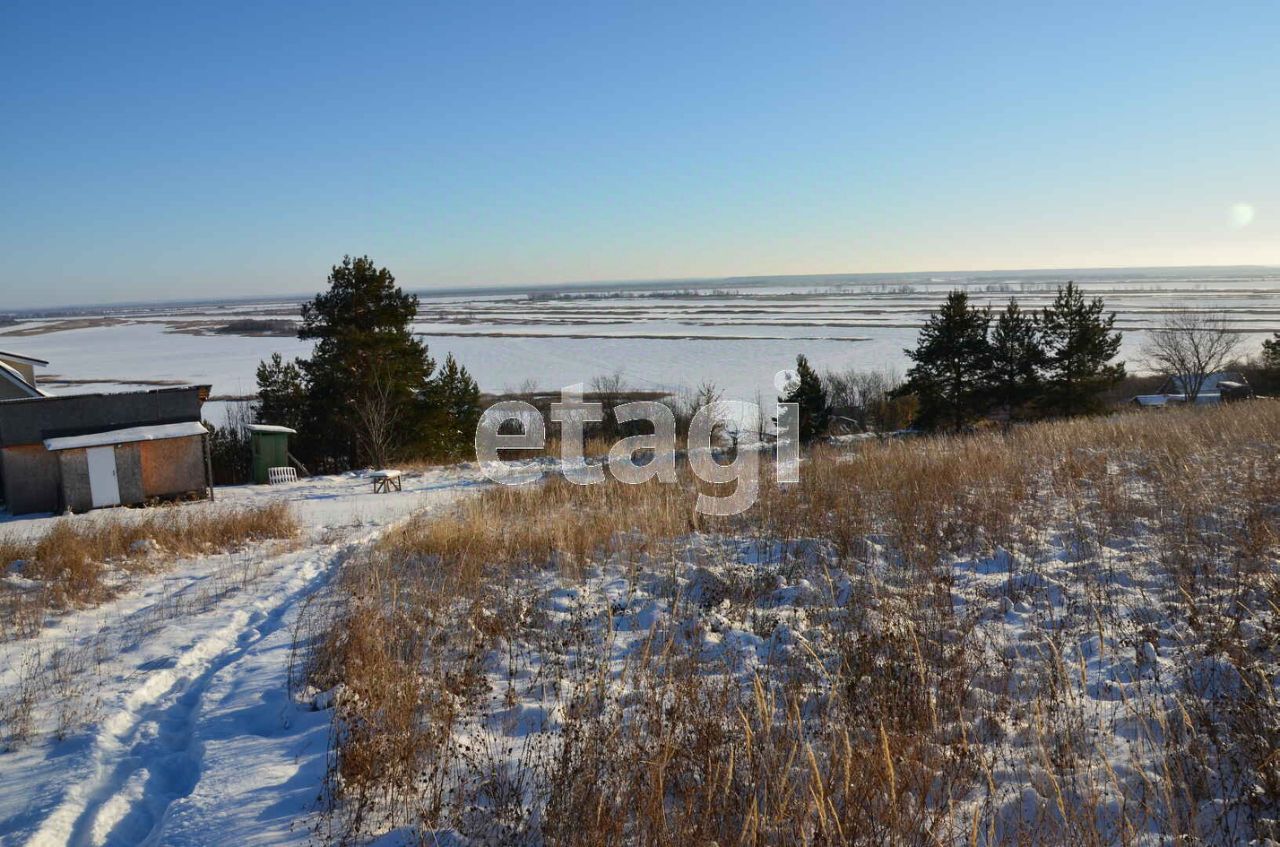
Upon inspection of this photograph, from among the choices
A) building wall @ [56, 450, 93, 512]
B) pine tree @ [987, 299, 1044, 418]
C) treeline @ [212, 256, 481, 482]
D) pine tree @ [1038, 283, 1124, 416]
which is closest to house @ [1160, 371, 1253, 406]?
pine tree @ [1038, 283, 1124, 416]

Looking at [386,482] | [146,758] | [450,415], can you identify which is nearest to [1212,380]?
[450,415]

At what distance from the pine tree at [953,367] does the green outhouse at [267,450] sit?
23.1m

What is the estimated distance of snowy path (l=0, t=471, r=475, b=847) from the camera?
143 inches

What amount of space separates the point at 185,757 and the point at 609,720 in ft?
8.23

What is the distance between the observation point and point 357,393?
27484mm

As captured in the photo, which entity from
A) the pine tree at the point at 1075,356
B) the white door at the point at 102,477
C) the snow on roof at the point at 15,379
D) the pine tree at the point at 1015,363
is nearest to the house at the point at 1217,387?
the pine tree at the point at 1075,356

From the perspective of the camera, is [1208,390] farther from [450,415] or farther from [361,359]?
[361,359]

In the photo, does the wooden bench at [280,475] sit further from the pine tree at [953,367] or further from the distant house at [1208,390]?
the distant house at [1208,390]

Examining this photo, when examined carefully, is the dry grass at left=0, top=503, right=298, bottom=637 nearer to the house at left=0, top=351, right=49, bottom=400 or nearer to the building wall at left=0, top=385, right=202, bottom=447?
the building wall at left=0, top=385, right=202, bottom=447

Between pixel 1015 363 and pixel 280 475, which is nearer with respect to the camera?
pixel 280 475

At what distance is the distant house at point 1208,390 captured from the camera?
1379 inches

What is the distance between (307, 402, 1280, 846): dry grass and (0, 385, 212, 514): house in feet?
46.4

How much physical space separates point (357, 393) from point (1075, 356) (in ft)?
88.6

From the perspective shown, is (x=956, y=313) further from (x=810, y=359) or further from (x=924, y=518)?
(x=810, y=359)
